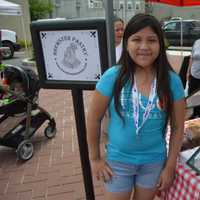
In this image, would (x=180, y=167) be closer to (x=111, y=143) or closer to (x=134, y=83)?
(x=111, y=143)

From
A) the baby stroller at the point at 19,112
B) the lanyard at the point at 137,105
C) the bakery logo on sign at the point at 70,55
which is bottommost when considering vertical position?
the baby stroller at the point at 19,112

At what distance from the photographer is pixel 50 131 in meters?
4.51

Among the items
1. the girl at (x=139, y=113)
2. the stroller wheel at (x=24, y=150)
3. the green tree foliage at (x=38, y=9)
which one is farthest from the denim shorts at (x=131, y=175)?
the green tree foliage at (x=38, y=9)

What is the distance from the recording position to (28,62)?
465 inches

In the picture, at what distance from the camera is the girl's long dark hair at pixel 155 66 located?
1.62m

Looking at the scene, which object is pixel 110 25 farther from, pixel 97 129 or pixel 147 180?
pixel 147 180

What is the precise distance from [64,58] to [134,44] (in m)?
0.53

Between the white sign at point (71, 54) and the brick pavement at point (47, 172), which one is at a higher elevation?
the white sign at point (71, 54)

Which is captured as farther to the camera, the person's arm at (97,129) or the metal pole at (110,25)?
the metal pole at (110,25)

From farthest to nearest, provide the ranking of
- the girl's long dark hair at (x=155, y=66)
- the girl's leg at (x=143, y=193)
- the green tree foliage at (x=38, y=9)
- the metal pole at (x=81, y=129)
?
1. the green tree foliage at (x=38, y=9)
2. the metal pole at (x=81, y=129)
3. the girl's leg at (x=143, y=193)
4. the girl's long dark hair at (x=155, y=66)

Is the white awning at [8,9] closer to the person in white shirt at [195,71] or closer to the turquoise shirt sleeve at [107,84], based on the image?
the person in white shirt at [195,71]

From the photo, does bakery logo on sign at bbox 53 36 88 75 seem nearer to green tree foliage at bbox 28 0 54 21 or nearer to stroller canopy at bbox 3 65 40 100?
stroller canopy at bbox 3 65 40 100

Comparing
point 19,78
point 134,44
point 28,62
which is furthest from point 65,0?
point 134,44

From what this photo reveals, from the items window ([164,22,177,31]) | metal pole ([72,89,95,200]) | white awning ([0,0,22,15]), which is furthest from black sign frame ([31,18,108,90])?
window ([164,22,177,31])
